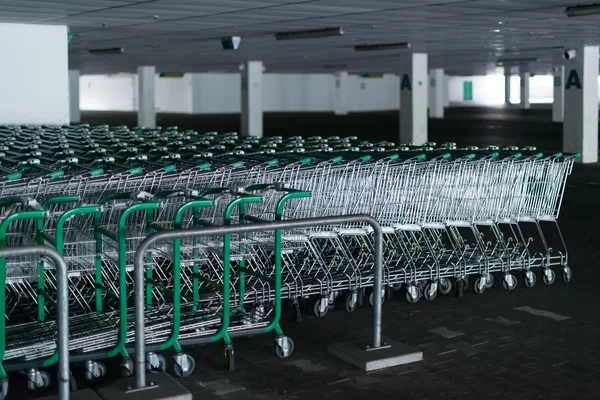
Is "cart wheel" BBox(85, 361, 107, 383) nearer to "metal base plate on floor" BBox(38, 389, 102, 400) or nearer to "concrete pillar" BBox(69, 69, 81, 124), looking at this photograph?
"metal base plate on floor" BBox(38, 389, 102, 400)

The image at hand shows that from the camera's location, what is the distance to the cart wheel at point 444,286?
7.00 metres

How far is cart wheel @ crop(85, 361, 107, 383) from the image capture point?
486 cm

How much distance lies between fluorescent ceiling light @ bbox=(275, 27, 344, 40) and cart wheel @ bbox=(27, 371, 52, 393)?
11.4 meters

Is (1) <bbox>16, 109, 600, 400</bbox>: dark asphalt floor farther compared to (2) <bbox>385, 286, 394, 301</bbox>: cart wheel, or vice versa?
(2) <bbox>385, 286, 394, 301</bbox>: cart wheel

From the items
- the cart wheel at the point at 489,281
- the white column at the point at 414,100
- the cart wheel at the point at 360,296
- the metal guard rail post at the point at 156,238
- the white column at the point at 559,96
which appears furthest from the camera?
the white column at the point at 559,96

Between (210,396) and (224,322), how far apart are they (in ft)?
1.72

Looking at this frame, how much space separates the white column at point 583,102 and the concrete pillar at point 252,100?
1014cm

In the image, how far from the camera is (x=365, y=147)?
29.5 ft

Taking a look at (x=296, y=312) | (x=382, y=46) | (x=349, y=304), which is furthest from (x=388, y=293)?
(x=382, y=46)

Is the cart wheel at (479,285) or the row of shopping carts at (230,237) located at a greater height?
the row of shopping carts at (230,237)

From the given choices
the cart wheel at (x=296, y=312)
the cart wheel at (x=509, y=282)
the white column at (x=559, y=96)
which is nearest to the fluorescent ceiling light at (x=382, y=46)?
the cart wheel at (x=509, y=282)

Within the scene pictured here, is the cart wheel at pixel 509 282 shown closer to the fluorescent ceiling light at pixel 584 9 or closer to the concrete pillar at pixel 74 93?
the fluorescent ceiling light at pixel 584 9

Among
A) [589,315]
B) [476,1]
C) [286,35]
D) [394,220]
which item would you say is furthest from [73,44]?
[589,315]

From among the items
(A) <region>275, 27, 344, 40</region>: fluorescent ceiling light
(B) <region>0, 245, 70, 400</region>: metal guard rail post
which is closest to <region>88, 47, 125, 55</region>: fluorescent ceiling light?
(A) <region>275, 27, 344, 40</region>: fluorescent ceiling light
